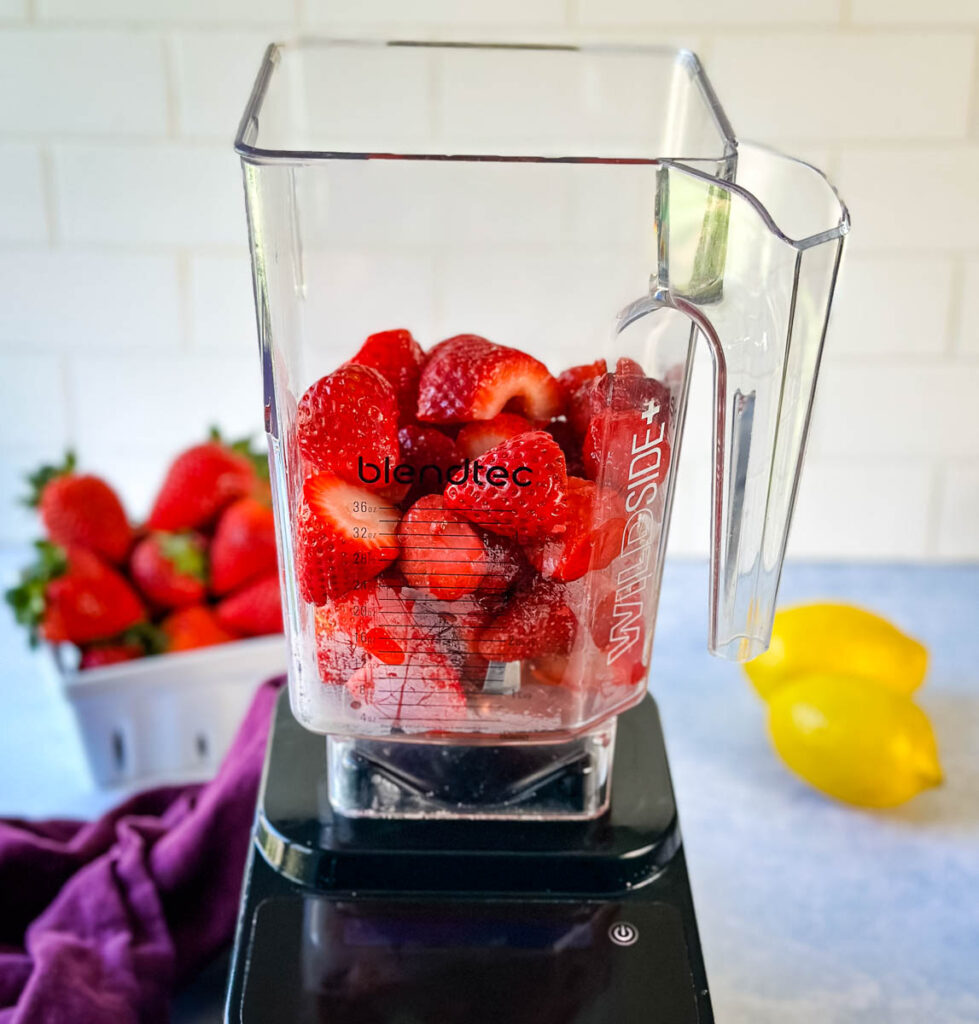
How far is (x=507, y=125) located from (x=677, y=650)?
49cm

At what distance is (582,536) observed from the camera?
494mm

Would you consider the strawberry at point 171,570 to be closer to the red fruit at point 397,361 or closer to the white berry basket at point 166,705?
the white berry basket at point 166,705

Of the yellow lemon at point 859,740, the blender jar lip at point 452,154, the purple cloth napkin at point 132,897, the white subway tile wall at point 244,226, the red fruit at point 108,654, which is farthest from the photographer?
the white subway tile wall at point 244,226

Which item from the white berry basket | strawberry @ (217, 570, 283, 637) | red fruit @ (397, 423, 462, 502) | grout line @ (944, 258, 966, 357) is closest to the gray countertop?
the white berry basket

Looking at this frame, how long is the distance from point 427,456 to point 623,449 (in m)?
0.08

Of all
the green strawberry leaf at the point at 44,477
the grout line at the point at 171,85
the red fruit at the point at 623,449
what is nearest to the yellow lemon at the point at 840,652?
the red fruit at the point at 623,449

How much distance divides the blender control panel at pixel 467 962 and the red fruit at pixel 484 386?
0.71ft

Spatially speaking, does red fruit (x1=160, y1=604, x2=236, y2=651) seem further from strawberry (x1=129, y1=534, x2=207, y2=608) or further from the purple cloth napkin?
the purple cloth napkin

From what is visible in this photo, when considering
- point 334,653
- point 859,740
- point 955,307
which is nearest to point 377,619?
point 334,653

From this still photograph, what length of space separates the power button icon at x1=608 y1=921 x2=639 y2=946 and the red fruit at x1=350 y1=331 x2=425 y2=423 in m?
0.24

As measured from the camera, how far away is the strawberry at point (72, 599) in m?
0.85

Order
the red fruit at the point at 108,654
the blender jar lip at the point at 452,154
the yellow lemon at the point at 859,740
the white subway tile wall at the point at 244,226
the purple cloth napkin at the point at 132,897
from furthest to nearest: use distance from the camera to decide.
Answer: the white subway tile wall at the point at 244,226 → the red fruit at the point at 108,654 → the yellow lemon at the point at 859,740 → the purple cloth napkin at the point at 132,897 → the blender jar lip at the point at 452,154

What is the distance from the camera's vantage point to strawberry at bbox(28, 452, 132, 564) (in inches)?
35.1

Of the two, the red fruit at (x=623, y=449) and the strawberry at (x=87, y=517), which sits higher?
the red fruit at (x=623, y=449)
